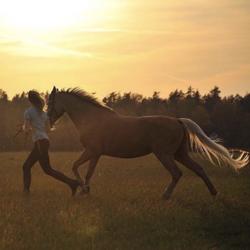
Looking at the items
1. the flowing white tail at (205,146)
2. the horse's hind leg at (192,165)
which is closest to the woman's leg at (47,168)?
the horse's hind leg at (192,165)

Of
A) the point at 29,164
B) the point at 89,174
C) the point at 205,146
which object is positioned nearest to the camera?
the point at 29,164

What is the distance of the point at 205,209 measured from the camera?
10.9 m

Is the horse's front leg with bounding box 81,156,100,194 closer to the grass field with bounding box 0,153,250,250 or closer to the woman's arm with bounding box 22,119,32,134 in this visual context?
the grass field with bounding box 0,153,250,250

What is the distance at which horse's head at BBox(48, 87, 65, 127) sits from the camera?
13.7 metres

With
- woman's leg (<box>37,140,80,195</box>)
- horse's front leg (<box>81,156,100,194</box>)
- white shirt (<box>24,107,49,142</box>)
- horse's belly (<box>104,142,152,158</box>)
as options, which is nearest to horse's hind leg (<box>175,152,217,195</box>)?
horse's belly (<box>104,142,152,158</box>)

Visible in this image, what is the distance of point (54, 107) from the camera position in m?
A: 13.7

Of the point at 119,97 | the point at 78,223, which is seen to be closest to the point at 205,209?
the point at 78,223

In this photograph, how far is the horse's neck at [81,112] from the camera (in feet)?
44.2

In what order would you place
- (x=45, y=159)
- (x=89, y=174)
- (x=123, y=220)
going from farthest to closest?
(x=89, y=174)
(x=45, y=159)
(x=123, y=220)

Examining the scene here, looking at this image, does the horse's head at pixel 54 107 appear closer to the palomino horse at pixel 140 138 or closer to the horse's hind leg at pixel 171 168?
the palomino horse at pixel 140 138

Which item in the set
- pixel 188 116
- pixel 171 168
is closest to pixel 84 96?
pixel 171 168

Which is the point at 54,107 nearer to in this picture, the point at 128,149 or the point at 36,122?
the point at 36,122

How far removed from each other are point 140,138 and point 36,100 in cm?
248

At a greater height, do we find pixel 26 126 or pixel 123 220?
pixel 26 126
